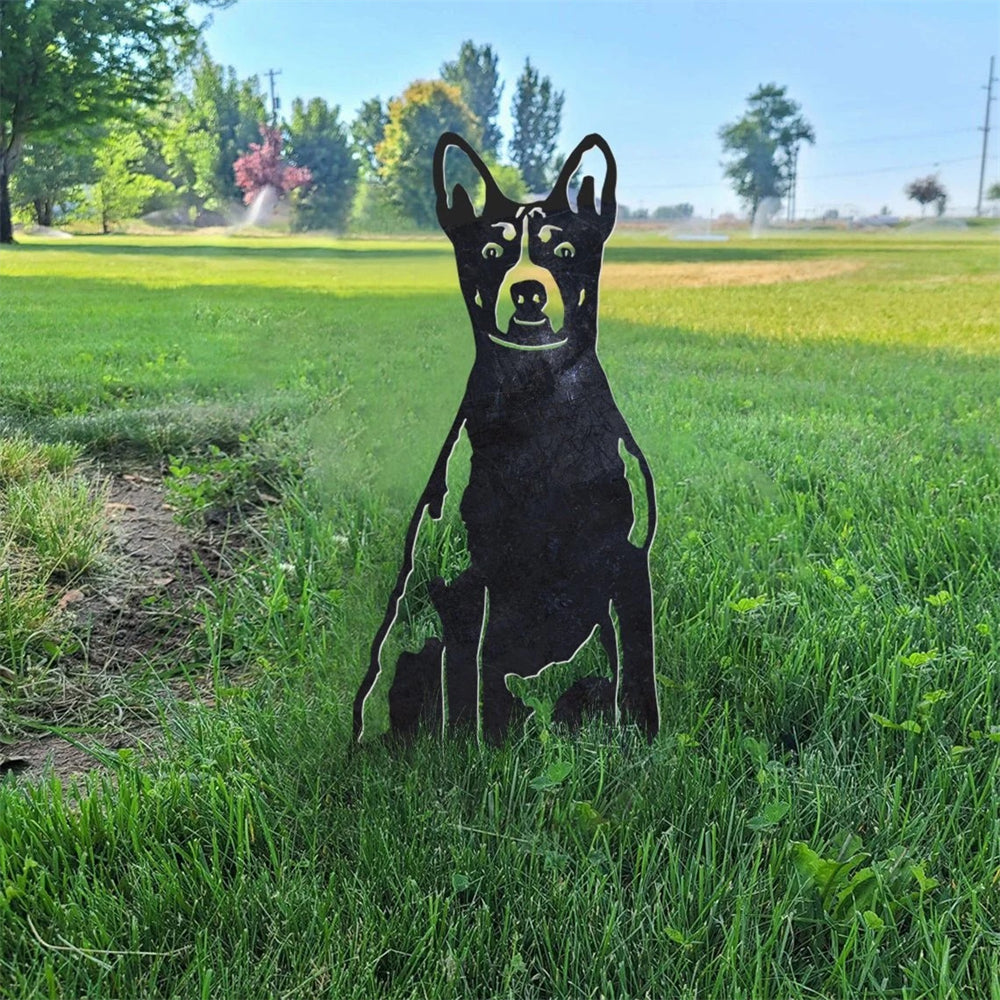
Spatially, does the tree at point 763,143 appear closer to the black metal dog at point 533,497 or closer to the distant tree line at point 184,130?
the distant tree line at point 184,130

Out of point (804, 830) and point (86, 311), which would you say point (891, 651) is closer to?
point (804, 830)

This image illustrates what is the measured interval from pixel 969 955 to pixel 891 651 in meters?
0.70

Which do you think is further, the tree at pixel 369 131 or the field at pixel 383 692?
the tree at pixel 369 131

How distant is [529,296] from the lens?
1314mm

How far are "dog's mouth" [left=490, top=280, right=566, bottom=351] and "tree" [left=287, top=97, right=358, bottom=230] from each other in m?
2.11

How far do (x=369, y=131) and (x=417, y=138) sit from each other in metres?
0.20

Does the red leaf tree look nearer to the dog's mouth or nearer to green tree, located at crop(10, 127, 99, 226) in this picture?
green tree, located at crop(10, 127, 99, 226)

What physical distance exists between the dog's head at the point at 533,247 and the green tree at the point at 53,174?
2.63 m

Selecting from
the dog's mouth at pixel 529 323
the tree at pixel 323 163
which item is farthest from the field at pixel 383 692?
the dog's mouth at pixel 529 323

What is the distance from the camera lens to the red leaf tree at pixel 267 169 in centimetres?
325

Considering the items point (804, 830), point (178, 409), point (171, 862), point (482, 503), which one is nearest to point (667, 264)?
point (178, 409)

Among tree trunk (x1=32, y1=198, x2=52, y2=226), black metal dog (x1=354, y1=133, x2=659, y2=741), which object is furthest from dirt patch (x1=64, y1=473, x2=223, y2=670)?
tree trunk (x1=32, y1=198, x2=52, y2=226)

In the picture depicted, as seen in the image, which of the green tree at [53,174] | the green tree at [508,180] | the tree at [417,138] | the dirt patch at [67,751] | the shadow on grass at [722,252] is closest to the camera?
the dirt patch at [67,751]

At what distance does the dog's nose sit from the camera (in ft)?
4.31
